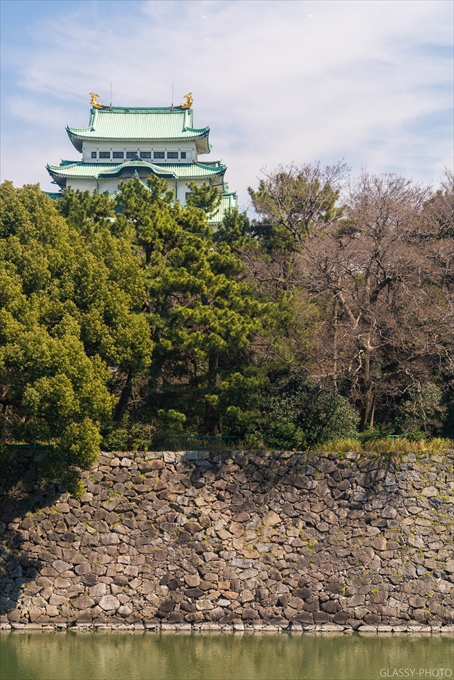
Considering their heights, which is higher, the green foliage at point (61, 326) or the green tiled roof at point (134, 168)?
the green tiled roof at point (134, 168)

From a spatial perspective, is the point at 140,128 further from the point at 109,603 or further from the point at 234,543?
the point at 109,603

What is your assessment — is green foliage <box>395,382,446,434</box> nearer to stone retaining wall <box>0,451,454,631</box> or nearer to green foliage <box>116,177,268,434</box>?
stone retaining wall <box>0,451,454,631</box>

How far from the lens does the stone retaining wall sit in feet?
43.8

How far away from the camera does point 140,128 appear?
33438 mm

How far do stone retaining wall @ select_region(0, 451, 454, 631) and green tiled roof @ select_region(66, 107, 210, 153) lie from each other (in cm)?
2083

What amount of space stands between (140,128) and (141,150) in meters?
1.01

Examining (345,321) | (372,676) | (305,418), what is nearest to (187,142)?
(345,321)

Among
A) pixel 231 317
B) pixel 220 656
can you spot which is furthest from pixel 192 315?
pixel 220 656

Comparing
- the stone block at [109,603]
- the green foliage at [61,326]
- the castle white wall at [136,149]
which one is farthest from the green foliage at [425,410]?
the castle white wall at [136,149]

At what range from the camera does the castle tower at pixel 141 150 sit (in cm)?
3139

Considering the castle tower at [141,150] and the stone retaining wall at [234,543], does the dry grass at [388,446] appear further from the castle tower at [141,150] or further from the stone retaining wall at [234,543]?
the castle tower at [141,150]

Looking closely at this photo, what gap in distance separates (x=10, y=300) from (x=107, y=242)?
2416mm

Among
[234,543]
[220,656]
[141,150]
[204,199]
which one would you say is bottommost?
[220,656]

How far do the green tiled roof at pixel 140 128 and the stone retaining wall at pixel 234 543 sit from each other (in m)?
20.8
